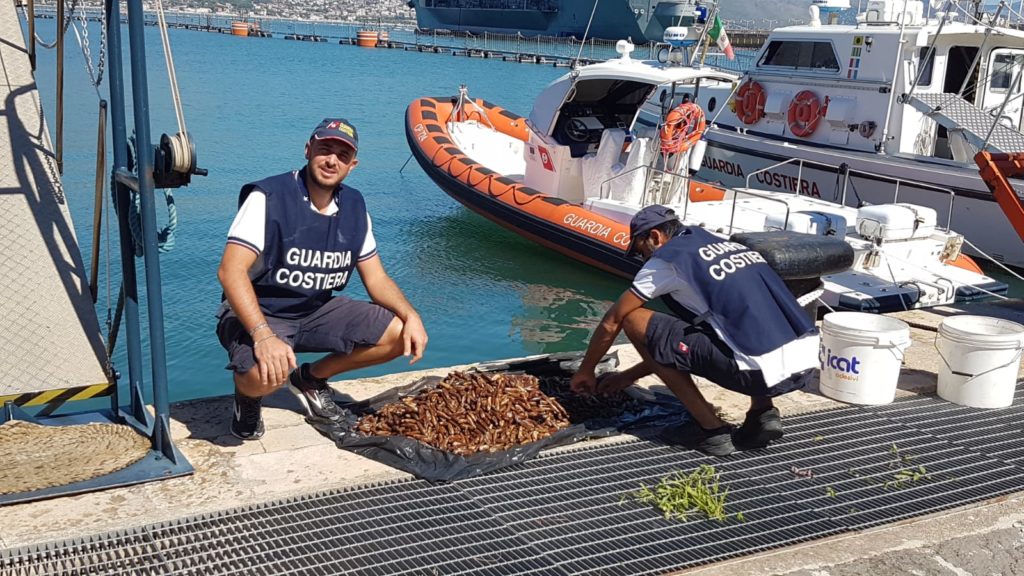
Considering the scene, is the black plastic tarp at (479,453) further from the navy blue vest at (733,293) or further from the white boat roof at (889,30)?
the white boat roof at (889,30)

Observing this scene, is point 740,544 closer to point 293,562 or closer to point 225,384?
point 293,562

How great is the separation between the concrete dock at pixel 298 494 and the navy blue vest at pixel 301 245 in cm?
63

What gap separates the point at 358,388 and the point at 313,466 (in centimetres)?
112

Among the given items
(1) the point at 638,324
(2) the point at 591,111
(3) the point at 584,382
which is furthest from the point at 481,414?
(2) the point at 591,111

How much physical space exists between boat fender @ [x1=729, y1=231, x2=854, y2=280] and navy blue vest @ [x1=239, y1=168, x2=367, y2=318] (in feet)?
7.10

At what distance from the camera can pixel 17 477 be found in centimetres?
392

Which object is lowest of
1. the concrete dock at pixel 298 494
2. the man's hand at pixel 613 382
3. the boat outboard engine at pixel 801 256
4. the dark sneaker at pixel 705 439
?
the concrete dock at pixel 298 494

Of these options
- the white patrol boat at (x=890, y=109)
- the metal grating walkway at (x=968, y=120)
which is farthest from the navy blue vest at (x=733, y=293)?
the metal grating walkway at (x=968, y=120)

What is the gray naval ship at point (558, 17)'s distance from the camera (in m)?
79.8

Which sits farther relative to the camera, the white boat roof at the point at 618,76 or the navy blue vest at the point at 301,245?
the white boat roof at the point at 618,76

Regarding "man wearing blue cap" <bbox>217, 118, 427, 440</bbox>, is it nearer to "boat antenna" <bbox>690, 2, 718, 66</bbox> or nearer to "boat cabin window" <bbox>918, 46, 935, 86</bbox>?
"boat antenna" <bbox>690, 2, 718, 66</bbox>

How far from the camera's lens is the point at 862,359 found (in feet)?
17.2

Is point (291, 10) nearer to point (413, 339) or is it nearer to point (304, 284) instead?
point (304, 284)

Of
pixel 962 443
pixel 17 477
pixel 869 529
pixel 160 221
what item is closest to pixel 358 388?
pixel 17 477
